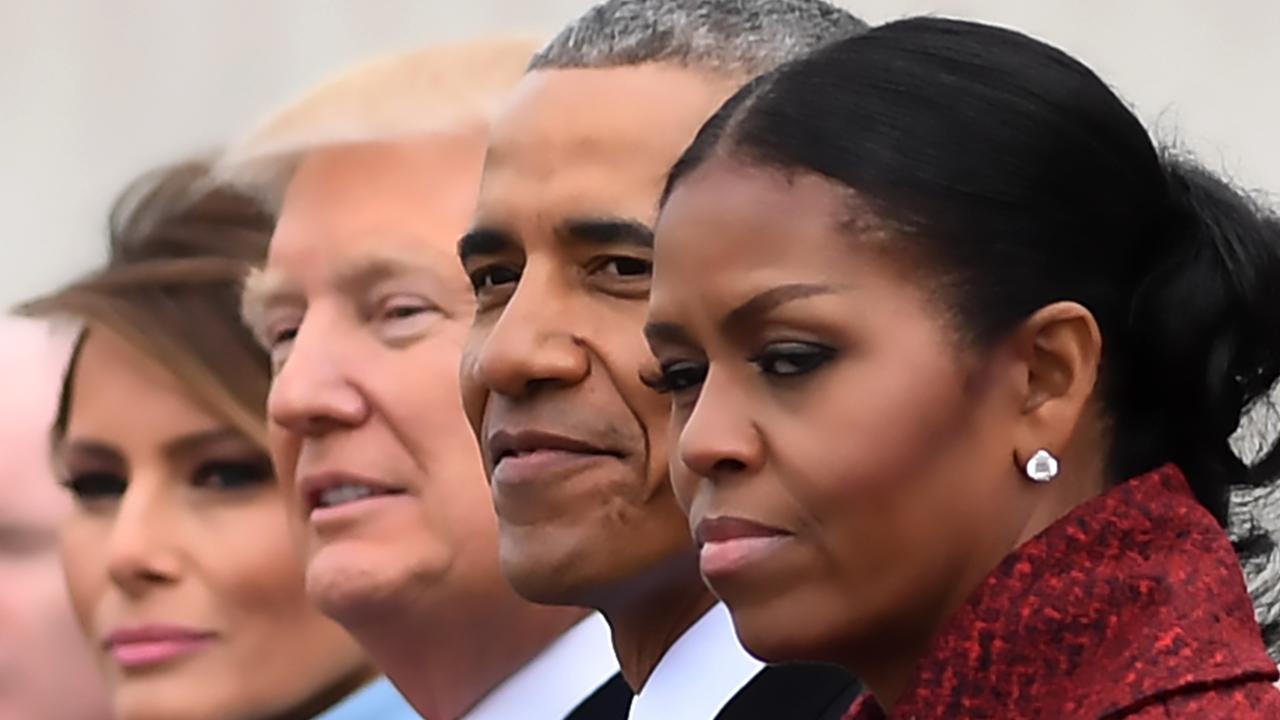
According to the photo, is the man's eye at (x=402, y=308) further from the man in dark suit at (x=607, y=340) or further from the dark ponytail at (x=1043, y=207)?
the dark ponytail at (x=1043, y=207)

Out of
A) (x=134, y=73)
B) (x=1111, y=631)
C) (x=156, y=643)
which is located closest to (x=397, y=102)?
(x=156, y=643)

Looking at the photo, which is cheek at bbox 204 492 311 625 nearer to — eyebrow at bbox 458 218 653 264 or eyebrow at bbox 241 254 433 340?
eyebrow at bbox 241 254 433 340

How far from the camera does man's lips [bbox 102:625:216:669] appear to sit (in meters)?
1.72

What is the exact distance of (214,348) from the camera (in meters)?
1.78

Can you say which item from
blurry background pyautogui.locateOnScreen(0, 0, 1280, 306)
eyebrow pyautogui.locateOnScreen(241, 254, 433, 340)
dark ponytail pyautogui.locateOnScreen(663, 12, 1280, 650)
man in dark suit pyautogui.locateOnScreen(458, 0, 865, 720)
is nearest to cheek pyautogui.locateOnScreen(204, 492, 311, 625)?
eyebrow pyautogui.locateOnScreen(241, 254, 433, 340)

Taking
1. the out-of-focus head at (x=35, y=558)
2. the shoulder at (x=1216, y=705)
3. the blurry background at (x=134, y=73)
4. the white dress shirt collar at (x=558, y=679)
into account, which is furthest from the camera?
the blurry background at (x=134, y=73)

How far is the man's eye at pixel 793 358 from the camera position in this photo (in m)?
0.97

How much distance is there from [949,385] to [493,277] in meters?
0.35

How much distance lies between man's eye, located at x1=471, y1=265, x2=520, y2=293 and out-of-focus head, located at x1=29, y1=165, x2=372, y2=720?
0.49 m

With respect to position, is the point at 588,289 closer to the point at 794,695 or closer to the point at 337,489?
the point at 794,695

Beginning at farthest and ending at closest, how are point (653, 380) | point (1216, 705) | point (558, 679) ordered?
point (558, 679), point (653, 380), point (1216, 705)

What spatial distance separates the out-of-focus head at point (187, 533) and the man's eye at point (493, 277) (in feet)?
1.62

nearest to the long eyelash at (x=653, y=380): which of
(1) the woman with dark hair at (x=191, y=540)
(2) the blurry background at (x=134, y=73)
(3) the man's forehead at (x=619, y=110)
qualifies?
(3) the man's forehead at (x=619, y=110)

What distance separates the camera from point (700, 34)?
1.26m
